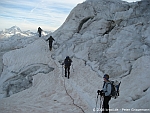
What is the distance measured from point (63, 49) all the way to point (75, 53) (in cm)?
261

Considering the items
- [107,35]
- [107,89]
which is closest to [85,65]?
[107,35]

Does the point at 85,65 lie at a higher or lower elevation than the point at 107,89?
higher

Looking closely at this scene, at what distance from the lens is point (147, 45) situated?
16188mm

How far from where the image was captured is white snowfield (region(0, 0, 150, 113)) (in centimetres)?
1141

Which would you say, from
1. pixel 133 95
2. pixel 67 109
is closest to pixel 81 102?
pixel 67 109

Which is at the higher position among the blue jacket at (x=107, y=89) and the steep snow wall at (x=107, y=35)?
the steep snow wall at (x=107, y=35)

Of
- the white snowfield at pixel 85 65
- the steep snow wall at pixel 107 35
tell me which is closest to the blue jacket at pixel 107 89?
the white snowfield at pixel 85 65

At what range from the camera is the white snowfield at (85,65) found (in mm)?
11406

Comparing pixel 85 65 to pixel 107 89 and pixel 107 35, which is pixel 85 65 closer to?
pixel 107 35

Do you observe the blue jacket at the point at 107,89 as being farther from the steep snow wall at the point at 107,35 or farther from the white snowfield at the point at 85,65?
the steep snow wall at the point at 107,35

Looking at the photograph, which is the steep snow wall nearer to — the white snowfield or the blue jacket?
the white snowfield

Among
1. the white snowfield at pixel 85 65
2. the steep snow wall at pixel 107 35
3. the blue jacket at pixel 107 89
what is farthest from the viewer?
the steep snow wall at pixel 107 35

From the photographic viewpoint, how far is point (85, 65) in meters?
18.9

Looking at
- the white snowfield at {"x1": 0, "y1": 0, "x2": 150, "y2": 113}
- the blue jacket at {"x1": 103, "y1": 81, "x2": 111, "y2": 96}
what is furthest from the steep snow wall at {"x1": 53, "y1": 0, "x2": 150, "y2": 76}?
the blue jacket at {"x1": 103, "y1": 81, "x2": 111, "y2": 96}
